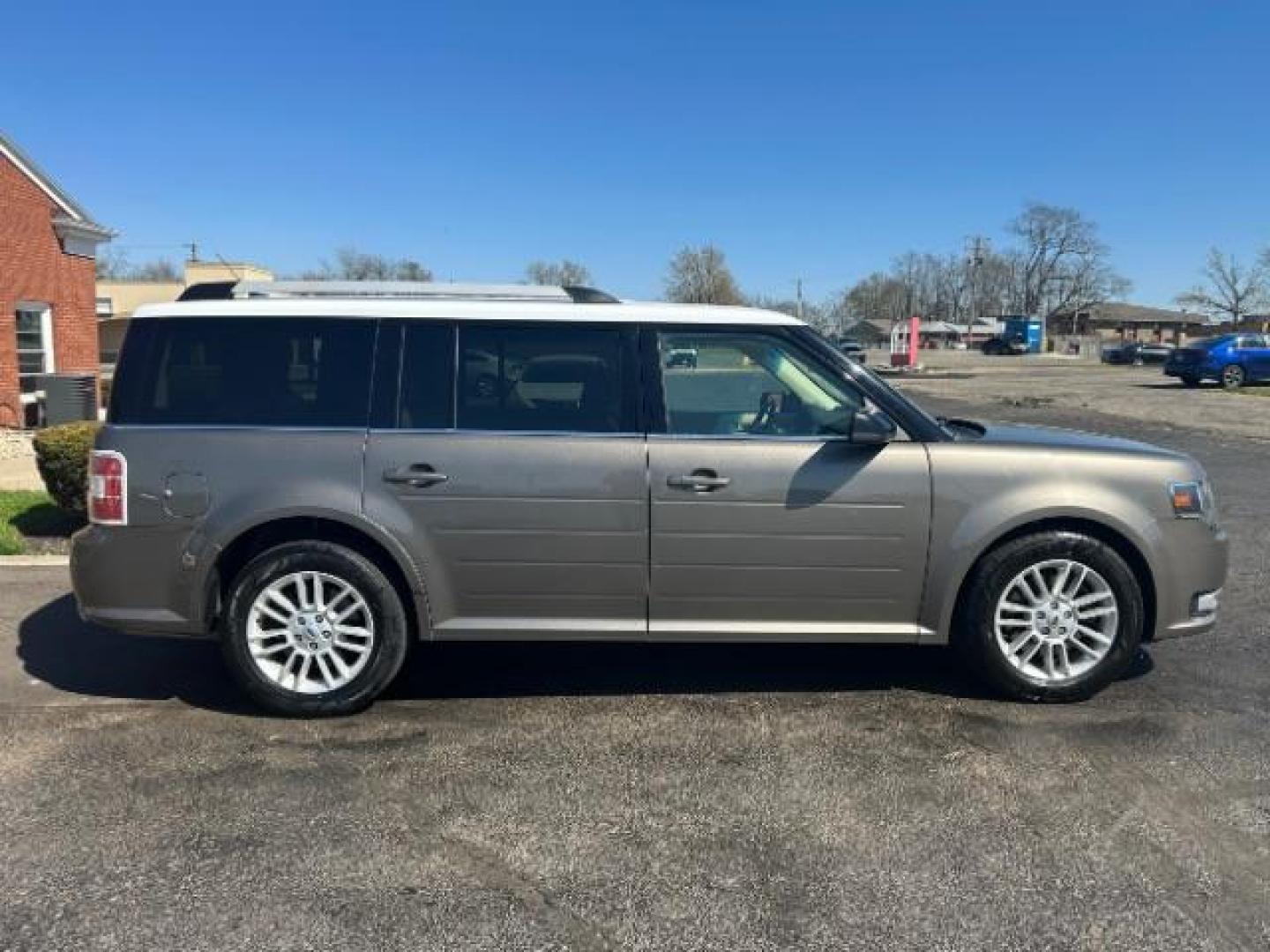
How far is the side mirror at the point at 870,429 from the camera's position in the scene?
4352 mm

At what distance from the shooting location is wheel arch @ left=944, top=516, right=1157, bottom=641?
450cm

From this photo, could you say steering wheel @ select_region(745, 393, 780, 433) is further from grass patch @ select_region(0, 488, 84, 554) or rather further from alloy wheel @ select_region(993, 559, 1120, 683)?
grass patch @ select_region(0, 488, 84, 554)

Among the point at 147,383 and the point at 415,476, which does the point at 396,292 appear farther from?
the point at 147,383

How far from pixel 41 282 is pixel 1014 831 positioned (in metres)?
19.3

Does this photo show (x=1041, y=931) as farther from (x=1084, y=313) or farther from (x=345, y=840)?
(x=1084, y=313)

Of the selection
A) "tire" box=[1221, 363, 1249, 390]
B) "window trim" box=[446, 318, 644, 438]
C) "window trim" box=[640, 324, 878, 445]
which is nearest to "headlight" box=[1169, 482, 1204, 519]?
"window trim" box=[640, 324, 878, 445]

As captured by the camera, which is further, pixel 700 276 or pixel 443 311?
pixel 700 276

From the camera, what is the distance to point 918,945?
110 inches

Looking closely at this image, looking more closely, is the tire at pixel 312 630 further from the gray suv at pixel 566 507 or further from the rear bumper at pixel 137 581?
the rear bumper at pixel 137 581

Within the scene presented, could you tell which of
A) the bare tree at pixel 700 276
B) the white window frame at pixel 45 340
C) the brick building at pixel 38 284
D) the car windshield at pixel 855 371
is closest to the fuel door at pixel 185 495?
the car windshield at pixel 855 371

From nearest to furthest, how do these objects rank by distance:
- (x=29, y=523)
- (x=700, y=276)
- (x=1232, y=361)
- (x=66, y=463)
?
(x=66, y=463) < (x=29, y=523) < (x=1232, y=361) < (x=700, y=276)

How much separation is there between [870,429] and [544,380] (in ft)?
4.74

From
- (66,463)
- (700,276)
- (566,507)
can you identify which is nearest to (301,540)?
(566,507)

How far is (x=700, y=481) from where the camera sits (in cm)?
436
